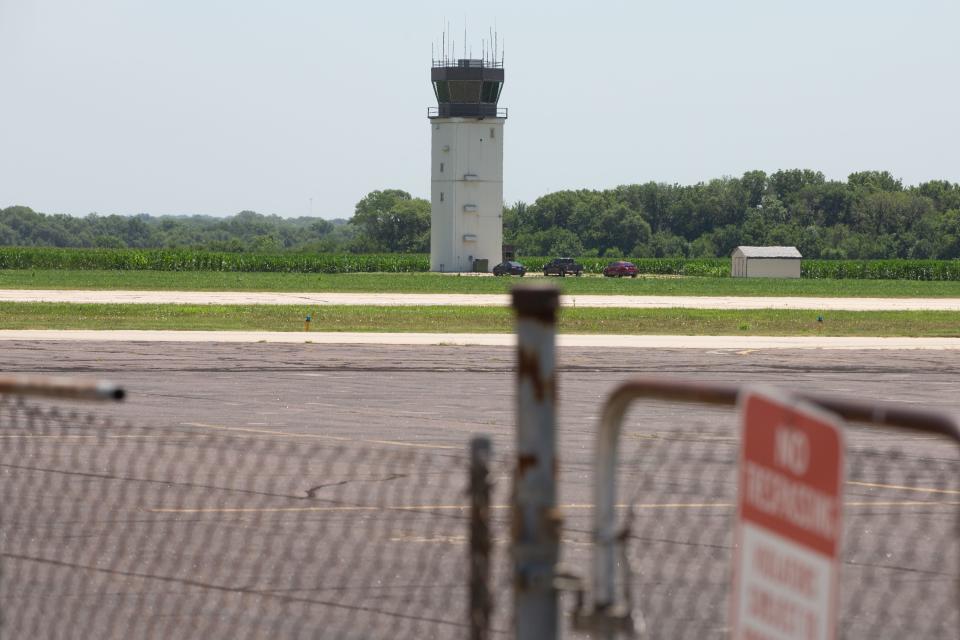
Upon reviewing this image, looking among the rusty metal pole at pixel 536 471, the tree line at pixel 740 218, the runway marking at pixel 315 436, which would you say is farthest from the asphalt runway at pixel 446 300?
the tree line at pixel 740 218

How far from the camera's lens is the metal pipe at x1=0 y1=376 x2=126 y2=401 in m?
4.66

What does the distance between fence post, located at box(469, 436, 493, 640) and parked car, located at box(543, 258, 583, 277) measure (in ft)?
359

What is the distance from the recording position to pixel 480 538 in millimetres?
4160

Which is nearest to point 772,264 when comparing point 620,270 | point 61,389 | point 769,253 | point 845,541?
point 769,253

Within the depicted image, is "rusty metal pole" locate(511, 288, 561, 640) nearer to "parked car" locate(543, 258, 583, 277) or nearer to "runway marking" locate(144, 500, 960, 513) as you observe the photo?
"runway marking" locate(144, 500, 960, 513)

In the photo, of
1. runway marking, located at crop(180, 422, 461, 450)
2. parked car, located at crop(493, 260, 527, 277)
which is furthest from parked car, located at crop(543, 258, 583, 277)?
runway marking, located at crop(180, 422, 461, 450)

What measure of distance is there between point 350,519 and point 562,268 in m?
103

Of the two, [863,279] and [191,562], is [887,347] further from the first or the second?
[863,279]

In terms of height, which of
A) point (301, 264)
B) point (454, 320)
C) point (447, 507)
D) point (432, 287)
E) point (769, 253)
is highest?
point (769, 253)

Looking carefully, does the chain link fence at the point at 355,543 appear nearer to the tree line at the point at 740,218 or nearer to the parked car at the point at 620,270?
the parked car at the point at 620,270

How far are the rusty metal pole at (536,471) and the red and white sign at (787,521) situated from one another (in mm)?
517

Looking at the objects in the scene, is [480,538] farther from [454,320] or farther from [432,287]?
[432,287]

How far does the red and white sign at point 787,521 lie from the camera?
10.5ft

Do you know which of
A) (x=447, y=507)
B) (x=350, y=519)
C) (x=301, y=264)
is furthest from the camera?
(x=301, y=264)
